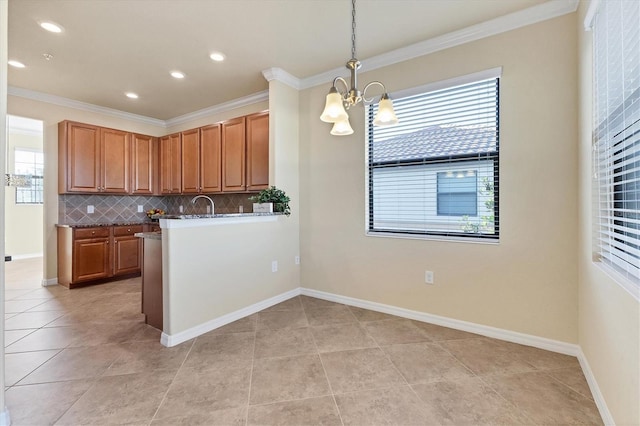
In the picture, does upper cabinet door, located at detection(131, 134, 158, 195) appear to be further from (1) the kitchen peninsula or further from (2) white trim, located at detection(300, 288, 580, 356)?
(2) white trim, located at detection(300, 288, 580, 356)

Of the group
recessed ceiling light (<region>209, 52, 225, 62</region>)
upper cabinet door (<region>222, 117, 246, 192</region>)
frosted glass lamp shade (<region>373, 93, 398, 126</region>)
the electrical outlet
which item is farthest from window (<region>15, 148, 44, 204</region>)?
the electrical outlet

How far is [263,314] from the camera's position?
3.11m

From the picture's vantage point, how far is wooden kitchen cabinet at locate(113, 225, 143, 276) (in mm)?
4516

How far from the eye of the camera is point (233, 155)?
415 cm

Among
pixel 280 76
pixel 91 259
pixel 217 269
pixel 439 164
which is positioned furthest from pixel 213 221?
pixel 91 259

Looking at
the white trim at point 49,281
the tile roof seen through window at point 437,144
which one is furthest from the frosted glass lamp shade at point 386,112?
the white trim at point 49,281

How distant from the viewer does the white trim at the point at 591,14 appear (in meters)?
1.68

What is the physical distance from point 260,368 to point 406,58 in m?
3.17

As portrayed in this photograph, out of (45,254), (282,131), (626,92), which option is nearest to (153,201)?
(45,254)

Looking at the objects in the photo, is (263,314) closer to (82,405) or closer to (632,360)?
(82,405)

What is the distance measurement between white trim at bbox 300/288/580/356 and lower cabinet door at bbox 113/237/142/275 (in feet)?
10.5

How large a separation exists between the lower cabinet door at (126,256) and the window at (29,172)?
3.49m

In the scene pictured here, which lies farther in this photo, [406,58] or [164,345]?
[406,58]

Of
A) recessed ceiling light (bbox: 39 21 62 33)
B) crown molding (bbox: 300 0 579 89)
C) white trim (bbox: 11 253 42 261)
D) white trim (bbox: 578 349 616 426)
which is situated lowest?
white trim (bbox: 578 349 616 426)
